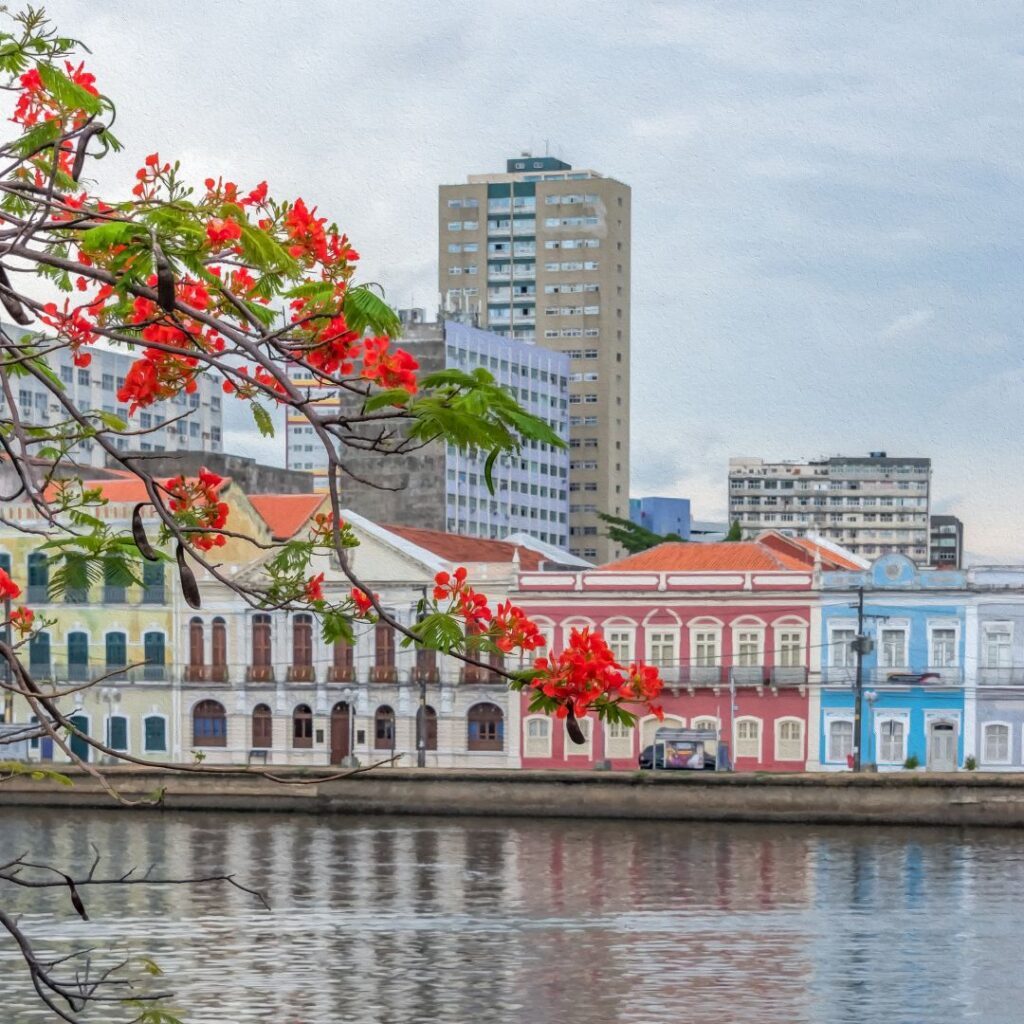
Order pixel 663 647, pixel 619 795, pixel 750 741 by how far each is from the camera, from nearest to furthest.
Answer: pixel 619 795 < pixel 750 741 < pixel 663 647

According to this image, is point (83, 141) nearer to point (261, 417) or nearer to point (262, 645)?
point (261, 417)

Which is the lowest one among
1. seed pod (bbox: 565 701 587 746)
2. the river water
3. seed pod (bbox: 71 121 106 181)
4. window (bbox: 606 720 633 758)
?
the river water

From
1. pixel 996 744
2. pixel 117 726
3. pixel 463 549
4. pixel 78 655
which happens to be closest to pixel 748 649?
pixel 996 744

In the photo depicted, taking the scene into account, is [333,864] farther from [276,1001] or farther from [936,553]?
[936,553]

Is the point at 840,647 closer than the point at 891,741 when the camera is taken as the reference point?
No

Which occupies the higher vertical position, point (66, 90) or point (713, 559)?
point (66, 90)

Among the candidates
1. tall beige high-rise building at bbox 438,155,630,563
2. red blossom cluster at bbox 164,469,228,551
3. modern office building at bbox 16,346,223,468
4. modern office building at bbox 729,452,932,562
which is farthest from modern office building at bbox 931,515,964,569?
red blossom cluster at bbox 164,469,228,551

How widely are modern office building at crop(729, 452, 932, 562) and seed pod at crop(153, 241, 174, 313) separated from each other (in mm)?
173850

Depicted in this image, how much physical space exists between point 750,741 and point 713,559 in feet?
15.1

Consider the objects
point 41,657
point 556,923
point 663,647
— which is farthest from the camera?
point 41,657

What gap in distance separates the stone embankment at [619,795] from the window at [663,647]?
4683mm

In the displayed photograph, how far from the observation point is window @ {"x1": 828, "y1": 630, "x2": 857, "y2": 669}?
50.7 metres

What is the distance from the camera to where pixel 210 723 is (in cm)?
5491

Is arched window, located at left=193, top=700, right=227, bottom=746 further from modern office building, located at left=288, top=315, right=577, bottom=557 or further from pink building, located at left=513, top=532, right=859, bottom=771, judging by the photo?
modern office building, located at left=288, top=315, right=577, bottom=557
